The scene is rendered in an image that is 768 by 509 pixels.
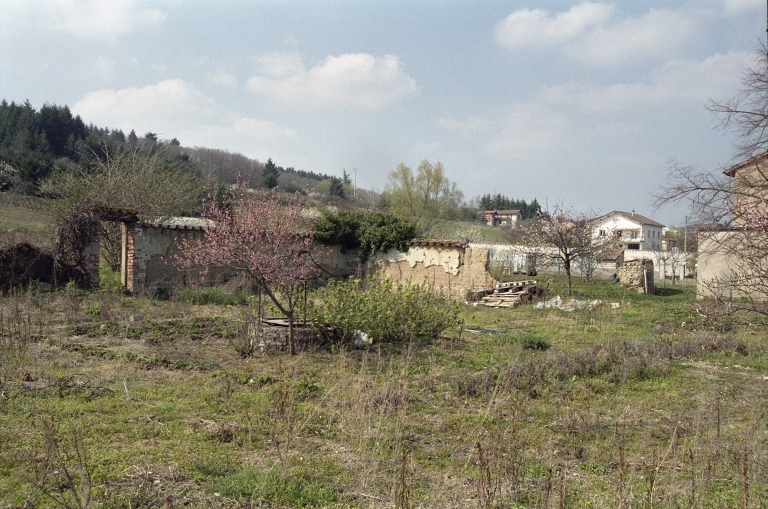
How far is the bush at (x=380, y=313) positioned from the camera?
8742 millimetres

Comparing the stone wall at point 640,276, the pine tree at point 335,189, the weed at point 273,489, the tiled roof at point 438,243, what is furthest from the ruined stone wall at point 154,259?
the pine tree at point 335,189

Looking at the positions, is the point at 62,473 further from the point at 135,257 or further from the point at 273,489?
the point at 135,257

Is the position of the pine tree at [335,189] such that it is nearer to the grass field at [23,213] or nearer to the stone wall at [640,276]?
the grass field at [23,213]

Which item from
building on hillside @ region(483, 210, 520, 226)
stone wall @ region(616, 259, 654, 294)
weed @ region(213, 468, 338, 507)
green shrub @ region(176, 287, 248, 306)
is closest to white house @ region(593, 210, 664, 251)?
building on hillside @ region(483, 210, 520, 226)

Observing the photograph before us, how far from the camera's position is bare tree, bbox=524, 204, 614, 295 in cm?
1936

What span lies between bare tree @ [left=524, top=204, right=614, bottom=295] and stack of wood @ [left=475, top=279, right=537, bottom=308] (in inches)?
66.0

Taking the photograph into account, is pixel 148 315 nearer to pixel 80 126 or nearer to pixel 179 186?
pixel 179 186

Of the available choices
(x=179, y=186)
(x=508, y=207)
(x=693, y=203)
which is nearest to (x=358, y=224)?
(x=179, y=186)

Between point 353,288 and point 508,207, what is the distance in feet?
249

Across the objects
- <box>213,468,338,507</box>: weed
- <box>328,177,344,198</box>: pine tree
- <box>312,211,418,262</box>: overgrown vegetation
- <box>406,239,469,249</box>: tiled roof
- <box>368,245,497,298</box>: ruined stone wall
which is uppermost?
<box>328,177,344,198</box>: pine tree

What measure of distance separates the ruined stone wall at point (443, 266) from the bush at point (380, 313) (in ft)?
25.1

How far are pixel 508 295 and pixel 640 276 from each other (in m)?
7.28

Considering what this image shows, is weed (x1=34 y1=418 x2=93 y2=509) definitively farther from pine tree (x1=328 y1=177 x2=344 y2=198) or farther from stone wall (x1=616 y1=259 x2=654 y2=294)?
pine tree (x1=328 y1=177 x2=344 y2=198)

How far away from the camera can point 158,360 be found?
7621mm
